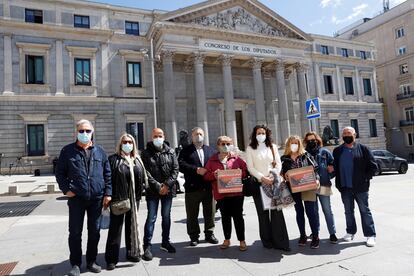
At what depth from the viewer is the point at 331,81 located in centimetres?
3962

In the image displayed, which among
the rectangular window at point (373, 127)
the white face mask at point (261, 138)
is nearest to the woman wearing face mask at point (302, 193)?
the white face mask at point (261, 138)

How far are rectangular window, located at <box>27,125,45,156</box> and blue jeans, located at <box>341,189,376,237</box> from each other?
81.4 ft

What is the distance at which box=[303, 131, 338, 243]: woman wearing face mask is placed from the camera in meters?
5.77

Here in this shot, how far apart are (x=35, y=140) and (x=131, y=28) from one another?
43.4ft

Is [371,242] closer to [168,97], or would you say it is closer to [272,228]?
[272,228]

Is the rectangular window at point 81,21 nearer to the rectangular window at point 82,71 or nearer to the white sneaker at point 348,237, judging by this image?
the rectangular window at point 82,71

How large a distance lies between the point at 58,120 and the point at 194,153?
2316cm

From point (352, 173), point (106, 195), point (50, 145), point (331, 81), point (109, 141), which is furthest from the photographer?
point (331, 81)

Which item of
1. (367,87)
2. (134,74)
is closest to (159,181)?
(134,74)

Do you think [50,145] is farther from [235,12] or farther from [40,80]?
[235,12]

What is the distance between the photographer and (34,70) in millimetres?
25516

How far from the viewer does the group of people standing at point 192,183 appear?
466 centimetres

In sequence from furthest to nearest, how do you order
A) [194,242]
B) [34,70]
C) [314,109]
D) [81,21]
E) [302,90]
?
[302,90] < [81,21] < [34,70] < [314,109] < [194,242]

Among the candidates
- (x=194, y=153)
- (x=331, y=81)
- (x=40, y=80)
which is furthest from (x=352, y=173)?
(x=331, y=81)
